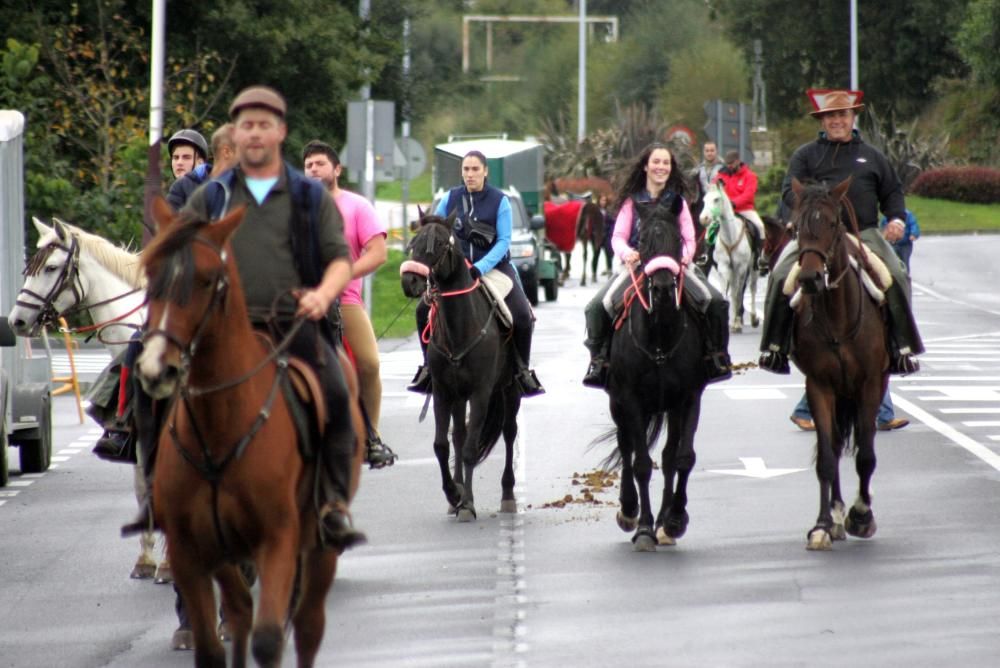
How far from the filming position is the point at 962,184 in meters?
67.6

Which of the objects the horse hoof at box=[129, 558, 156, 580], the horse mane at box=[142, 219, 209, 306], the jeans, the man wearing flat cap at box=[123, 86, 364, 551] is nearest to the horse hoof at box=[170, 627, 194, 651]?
the man wearing flat cap at box=[123, 86, 364, 551]

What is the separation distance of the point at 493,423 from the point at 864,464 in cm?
268

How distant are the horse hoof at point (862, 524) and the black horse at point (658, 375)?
3.35 ft

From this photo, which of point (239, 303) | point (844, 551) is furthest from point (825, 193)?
point (239, 303)

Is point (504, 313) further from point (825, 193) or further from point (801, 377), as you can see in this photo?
point (801, 377)

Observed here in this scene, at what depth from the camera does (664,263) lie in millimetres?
11141

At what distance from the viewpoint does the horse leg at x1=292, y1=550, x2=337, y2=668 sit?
7395 mm

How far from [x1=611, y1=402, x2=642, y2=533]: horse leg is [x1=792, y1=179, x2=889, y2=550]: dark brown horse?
1.10 metres

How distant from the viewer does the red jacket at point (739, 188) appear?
28.4 m

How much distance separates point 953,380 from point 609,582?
40.1 ft

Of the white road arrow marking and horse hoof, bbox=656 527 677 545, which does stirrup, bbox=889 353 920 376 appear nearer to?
horse hoof, bbox=656 527 677 545

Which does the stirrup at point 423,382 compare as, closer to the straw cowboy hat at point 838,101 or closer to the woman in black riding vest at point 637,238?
the woman in black riding vest at point 637,238

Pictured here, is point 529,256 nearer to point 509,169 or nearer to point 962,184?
point 509,169

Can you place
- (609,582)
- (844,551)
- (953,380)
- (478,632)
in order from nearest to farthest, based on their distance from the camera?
(478,632)
(609,582)
(844,551)
(953,380)
